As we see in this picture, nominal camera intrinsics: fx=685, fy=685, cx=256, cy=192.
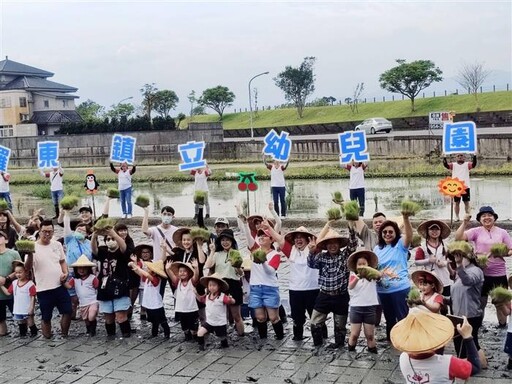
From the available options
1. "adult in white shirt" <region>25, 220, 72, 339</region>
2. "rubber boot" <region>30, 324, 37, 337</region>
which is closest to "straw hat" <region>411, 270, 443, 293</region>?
"adult in white shirt" <region>25, 220, 72, 339</region>

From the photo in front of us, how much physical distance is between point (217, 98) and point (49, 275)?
68.9 m

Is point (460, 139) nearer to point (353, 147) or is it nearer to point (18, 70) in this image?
point (353, 147)

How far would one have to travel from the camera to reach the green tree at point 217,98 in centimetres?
7550

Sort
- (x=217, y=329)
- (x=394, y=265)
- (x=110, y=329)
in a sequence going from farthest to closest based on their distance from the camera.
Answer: (x=110, y=329), (x=217, y=329), (x=394, y=265)

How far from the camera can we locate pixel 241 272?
8477 mm

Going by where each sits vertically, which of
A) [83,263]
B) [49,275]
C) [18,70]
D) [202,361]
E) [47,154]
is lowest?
[202,361]

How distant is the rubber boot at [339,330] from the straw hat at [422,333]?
2.69m

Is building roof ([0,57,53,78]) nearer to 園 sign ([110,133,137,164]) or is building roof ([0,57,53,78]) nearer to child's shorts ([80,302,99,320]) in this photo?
園 sign ([110,133,137,164])

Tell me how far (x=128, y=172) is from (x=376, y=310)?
1076 centimetres

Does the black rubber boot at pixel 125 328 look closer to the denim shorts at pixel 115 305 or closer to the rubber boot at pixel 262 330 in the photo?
the denim shorts at pixel 115 305

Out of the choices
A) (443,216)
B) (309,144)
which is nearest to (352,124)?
(309,144)

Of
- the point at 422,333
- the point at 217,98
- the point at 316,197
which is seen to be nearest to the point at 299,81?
the point at 217,98

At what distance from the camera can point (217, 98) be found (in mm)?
76625

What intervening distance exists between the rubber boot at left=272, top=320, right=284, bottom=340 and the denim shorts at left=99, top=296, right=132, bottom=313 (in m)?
1.95
